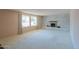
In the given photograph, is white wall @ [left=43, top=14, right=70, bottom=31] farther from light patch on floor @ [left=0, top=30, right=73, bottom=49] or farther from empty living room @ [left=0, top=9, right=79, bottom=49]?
light patch on floor @ [left=0, top=30, right=73, bottom=49]

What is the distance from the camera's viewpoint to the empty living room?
4.61m

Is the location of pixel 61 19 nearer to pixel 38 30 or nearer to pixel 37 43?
pixel 38 30

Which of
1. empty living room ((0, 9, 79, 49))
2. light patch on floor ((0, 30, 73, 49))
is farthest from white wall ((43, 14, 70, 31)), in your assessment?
light patch on floor ((0, 30, 73, 49))

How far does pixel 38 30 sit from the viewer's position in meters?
12.3

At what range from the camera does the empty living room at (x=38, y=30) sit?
461 centimetres

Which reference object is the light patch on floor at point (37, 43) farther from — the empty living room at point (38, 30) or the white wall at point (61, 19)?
the white wall at point (61, 19)

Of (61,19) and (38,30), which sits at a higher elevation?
(61,19)

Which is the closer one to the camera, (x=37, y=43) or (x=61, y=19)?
(x=37, y=43)

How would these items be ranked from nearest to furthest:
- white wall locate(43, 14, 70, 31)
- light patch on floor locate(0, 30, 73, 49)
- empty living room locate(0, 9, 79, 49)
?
light patch on floor locate(0, 30, 73, 49)
empty living room locate(0, 9, 79, 49)
white wall locate(43, 14, 70, 31)

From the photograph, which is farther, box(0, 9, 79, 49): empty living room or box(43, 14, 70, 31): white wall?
box(43, 14, 70, 31): white wall

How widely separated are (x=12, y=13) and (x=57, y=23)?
23.5 feet

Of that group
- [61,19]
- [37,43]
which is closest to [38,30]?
[61,19]
